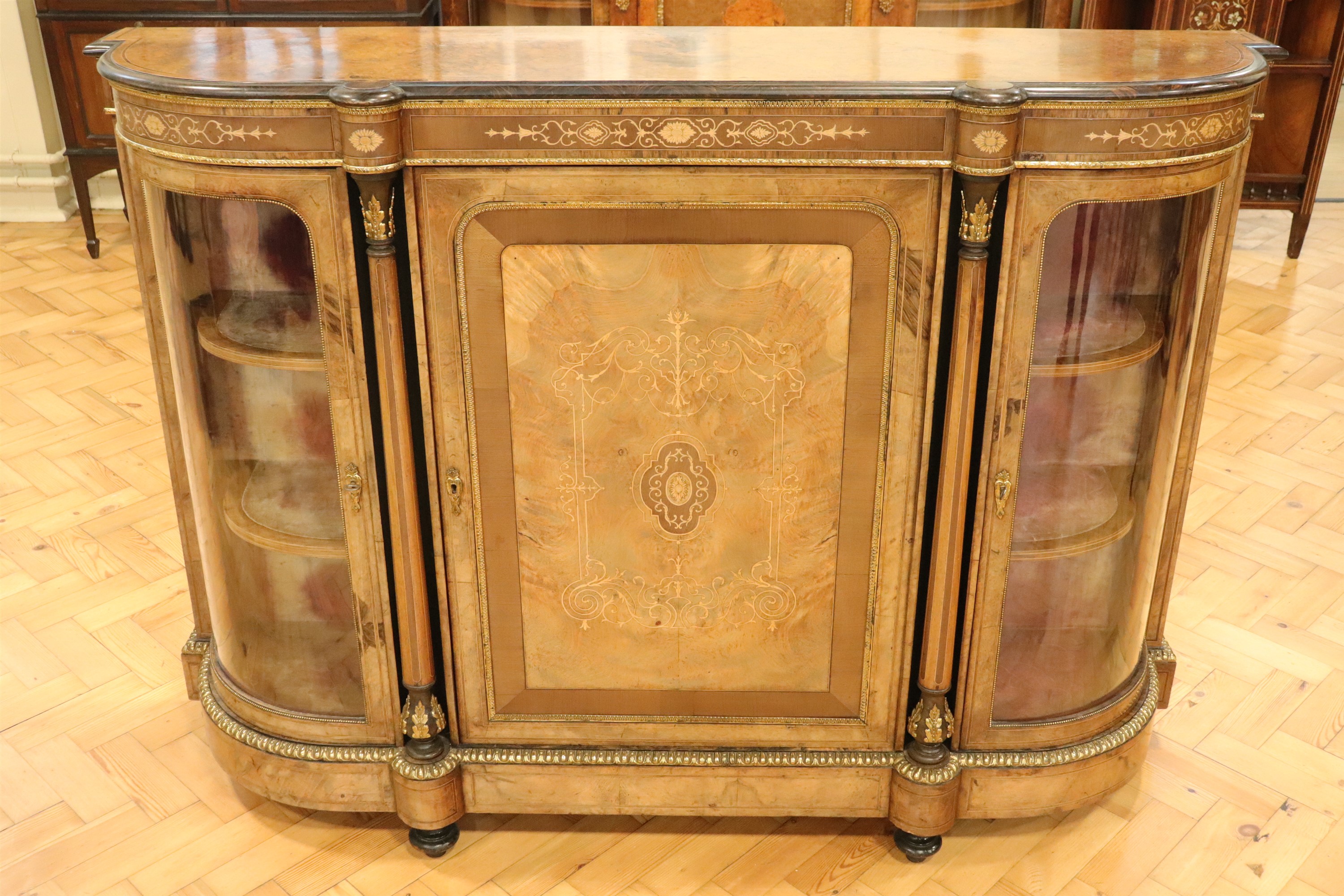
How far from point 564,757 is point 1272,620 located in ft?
4.88

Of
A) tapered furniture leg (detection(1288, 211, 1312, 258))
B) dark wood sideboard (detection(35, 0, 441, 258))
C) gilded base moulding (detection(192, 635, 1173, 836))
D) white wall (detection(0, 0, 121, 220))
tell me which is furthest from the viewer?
white wall (detection(0, 0, 121, 220))

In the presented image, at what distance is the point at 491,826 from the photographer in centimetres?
221

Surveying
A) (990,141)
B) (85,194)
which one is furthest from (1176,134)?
(85,194)

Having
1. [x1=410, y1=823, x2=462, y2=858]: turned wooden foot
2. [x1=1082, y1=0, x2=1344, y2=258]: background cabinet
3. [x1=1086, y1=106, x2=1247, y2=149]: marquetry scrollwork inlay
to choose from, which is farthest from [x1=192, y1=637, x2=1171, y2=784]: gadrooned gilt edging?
[x1=1082, y1=0, x2=1344, y2=258]: background cabinet

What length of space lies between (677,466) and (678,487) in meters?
0.03

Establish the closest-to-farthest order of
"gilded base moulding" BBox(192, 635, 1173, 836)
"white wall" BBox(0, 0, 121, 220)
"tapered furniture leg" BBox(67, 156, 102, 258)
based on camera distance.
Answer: "gilded base moulding" BBox(192, 635, 1173, 836) → "tapered furniture leg" BBox(67, 156, 102, 258) → "white wall" BBox(0, 0, 121, 220)

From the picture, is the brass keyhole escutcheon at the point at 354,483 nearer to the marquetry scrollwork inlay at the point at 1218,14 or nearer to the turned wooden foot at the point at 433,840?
the turned wooden foot at the point at 433,840

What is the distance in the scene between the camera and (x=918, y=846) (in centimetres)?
213

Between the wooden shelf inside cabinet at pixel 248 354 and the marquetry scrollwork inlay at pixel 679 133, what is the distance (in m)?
0.42

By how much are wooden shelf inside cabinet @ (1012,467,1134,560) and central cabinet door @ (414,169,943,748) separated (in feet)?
0.60

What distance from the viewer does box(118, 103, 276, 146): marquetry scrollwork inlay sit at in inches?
65.2

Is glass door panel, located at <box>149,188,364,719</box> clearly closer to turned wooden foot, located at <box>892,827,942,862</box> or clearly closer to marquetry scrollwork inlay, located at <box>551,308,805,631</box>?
marquetry scrollwork inlay, located at <box>551,308,805,631</box>

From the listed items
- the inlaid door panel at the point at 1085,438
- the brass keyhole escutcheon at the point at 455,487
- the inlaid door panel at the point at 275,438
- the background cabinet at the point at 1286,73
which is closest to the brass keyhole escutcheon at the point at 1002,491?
the inlaid door panel at the point at 1085,438

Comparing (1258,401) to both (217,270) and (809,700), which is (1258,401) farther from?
(217,270)
